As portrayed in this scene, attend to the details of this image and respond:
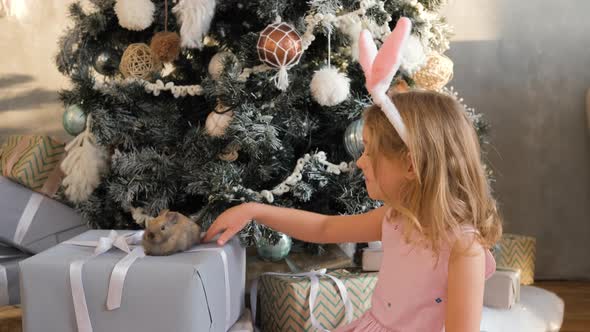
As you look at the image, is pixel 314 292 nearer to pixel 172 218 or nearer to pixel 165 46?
pixel 172 218

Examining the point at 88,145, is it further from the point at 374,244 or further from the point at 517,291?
the point at 517,291

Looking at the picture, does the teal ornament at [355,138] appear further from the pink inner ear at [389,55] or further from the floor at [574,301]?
the floor at [574,301]

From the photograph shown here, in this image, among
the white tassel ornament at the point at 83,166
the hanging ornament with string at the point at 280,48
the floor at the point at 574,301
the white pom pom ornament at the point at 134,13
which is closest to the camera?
the hanging ornament with string at the point at 280,48

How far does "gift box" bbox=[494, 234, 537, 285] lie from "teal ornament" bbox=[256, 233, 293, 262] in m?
0.77

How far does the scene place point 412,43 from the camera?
1495 mm

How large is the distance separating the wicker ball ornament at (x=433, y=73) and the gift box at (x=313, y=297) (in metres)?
0.50

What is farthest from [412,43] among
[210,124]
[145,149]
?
[145,149]

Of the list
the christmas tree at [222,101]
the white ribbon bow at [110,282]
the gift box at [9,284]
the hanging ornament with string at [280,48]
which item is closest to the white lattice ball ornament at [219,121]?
the christmas tree at [222,101]

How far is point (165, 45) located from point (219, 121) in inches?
A: 9.4

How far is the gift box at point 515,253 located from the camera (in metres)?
2.03

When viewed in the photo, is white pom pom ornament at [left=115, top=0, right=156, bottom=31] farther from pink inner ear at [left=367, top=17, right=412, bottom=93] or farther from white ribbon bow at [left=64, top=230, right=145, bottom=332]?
pink inner ear at [left=367, top=17, right=412, bottom=93]

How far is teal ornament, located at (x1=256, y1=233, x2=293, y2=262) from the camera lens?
156cm

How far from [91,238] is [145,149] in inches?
12.5

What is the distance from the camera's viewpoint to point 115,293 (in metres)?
1.10
